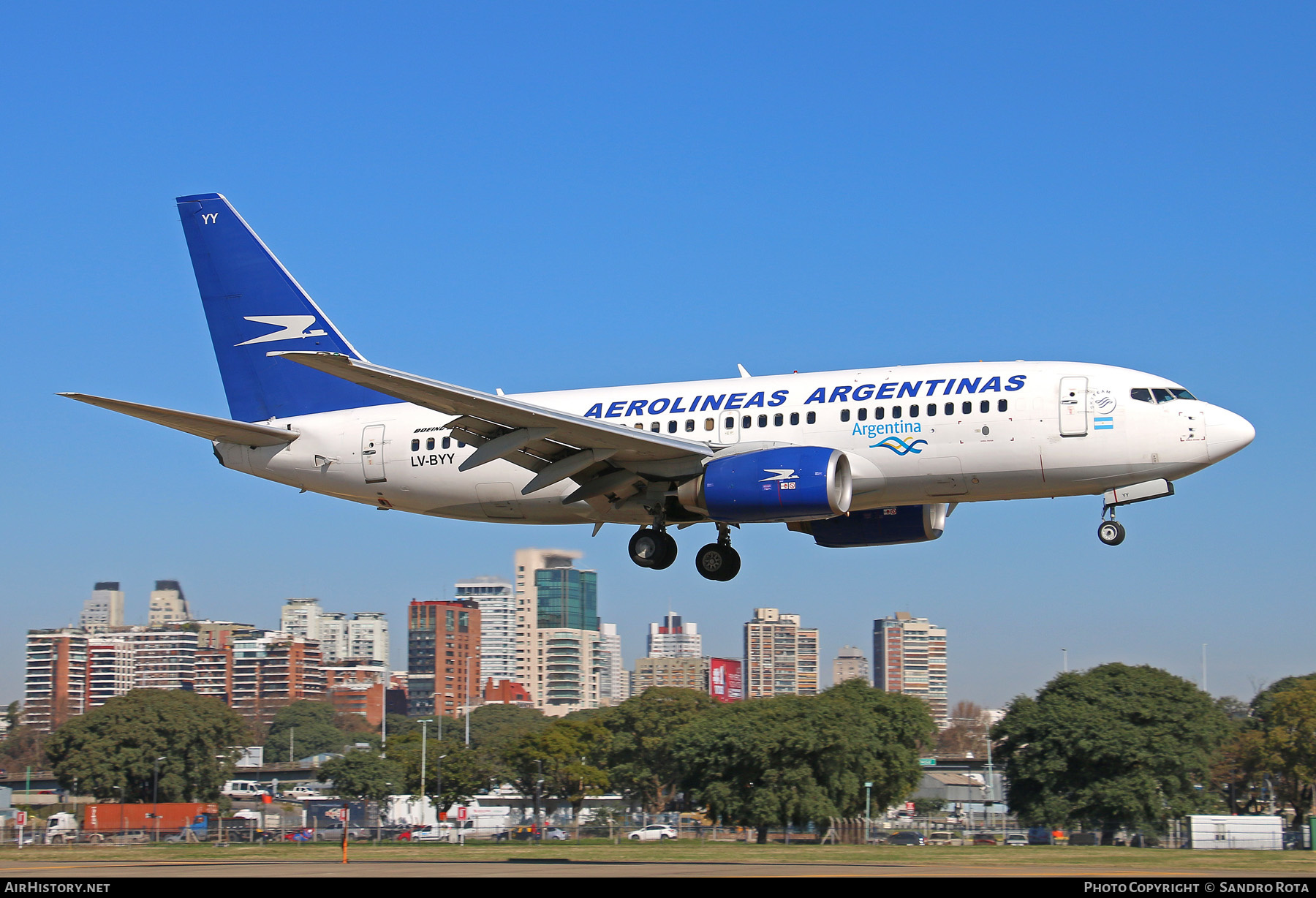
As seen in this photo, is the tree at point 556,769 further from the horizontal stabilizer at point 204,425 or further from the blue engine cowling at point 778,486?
the blue engine cowling at point 778,486

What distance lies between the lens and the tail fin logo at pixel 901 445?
3072cm

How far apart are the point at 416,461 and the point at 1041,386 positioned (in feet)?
52.2

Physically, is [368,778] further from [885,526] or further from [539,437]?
[539,437]

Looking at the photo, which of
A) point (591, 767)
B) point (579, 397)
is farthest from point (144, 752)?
point (579, 397)

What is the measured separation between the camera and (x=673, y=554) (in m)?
34.7

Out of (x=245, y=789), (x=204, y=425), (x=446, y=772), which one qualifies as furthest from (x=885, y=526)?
(x=245, y=789)

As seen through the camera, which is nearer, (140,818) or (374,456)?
(374,456)

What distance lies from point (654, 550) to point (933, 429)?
26.1 feet

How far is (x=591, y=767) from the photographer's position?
10544cm

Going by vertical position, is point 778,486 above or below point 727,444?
below

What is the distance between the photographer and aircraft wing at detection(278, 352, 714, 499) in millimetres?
29359
